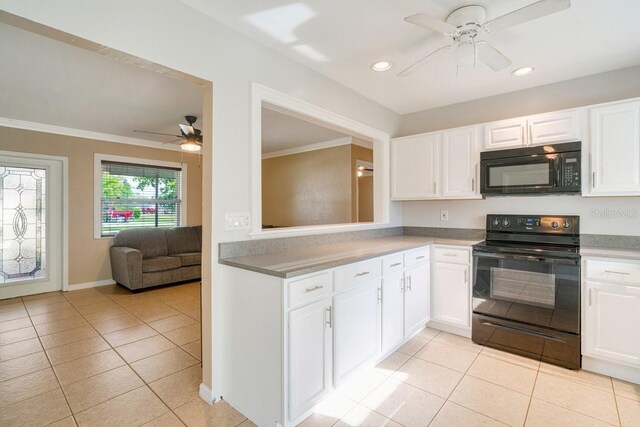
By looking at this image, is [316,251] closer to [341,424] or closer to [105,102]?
[341,424]

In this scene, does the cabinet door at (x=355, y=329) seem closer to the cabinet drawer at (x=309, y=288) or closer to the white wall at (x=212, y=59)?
the cabinet drawer at (x=309, y=288)

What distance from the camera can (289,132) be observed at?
15.9 ft

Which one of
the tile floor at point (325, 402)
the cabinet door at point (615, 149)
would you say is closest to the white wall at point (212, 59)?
the tile floor at point (325, 402)

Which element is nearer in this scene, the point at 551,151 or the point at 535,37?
the point at 535,37

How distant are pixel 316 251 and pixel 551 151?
2203 millimetres

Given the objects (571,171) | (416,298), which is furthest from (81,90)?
(571,171)

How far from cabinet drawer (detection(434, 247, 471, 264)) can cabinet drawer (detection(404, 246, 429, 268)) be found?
0.12 m

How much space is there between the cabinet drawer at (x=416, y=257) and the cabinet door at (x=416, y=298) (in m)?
0.05

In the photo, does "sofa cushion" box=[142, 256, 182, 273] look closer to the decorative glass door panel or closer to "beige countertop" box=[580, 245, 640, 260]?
the decorative glass door panel

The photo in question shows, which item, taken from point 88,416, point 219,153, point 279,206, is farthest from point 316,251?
point 279,206

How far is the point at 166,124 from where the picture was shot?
4.38 m

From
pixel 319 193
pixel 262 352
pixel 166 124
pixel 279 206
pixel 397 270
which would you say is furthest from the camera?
pixel 279 206

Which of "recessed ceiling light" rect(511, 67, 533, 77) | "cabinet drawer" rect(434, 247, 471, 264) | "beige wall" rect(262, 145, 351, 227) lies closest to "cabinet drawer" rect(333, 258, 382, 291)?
"cabinet drawer" rect(434, 247, 471, 264)

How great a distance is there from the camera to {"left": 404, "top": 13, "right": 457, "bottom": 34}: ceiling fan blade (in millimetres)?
1611
